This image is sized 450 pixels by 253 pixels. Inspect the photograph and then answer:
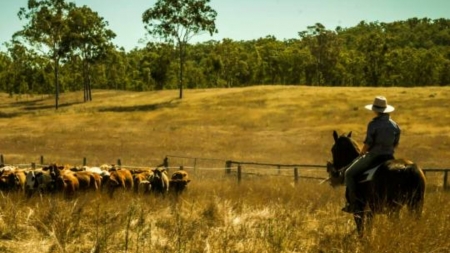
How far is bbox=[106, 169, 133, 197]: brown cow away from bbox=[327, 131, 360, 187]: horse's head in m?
7.06

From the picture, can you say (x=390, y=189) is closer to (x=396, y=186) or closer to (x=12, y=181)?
(x=396, y=186)

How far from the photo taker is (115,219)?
26.2 feet

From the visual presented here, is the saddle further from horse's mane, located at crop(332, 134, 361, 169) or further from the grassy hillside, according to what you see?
the grassy hillside

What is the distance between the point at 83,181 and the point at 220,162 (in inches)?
A: 761

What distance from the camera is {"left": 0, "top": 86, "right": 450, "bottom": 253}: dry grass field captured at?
6.75 meters

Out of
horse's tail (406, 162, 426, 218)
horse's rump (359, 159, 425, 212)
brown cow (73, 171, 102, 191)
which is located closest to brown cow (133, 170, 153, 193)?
brown cow (73, 171, 102, 191)

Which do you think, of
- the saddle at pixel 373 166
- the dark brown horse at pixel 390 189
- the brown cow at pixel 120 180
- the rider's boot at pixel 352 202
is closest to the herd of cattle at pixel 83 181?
the brown cow at pixel 120 180

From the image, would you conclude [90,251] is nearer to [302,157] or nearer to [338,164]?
[338,164]

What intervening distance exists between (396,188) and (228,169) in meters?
17.7

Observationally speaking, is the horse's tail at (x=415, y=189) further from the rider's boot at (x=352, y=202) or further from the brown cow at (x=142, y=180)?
the brown cow at (x=142, y=180)

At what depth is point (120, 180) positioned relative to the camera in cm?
1527

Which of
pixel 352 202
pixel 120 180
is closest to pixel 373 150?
pixel 352 202

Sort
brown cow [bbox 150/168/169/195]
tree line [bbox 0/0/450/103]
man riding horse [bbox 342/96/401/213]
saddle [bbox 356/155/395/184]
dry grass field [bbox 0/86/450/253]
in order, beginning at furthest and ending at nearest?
tree line [bbox 0/0/450/103]
brown cow [bbox 150/168/169/195]
man riding horse [bbox 342/96/401/213]
saddle [bbox 356/155/395/184]
dry grass field [bbox 0/86/450/253]

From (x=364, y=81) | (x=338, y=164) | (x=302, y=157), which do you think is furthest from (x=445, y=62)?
(x=338, y=164)
